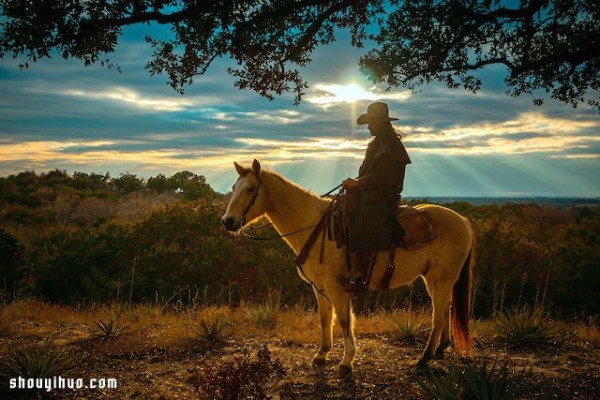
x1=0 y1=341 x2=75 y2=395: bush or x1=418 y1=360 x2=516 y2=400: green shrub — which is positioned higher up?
x1=418 y1=360 x2=516 y2=400: green shrub

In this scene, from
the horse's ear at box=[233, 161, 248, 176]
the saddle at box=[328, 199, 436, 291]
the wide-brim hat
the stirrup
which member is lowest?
the stirrup

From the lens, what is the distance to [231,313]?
1071 centimetres

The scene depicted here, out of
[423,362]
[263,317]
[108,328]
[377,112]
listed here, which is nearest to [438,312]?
[423,362]

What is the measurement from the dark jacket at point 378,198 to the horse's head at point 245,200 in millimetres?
1308

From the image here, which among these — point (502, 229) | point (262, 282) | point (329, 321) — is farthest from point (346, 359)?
point (502, 229)

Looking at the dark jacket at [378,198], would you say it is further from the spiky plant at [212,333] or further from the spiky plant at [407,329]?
the spiky plant at [212,333]

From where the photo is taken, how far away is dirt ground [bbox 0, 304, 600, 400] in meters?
6.09

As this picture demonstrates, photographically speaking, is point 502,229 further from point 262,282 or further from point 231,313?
point 231,313

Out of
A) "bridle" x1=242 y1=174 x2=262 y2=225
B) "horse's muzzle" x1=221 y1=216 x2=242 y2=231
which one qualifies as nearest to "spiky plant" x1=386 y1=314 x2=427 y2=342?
"bridle" x1=242 y1=174 x2=262 y2=225

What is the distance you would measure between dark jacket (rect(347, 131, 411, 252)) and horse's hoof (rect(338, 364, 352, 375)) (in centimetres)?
167

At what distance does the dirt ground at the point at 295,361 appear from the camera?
6.09m

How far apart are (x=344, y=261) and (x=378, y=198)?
1.01 metres

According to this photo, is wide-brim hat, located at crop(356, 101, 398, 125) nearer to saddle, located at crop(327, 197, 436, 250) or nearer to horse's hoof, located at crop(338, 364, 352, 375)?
saddle, located at crop(327, 197, 436, 250)

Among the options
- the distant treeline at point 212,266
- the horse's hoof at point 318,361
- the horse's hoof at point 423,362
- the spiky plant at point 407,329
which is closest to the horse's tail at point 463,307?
the horse's hoof at point 423,362
